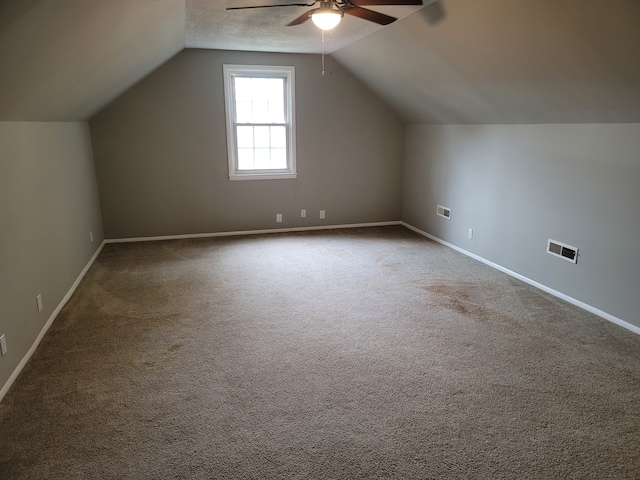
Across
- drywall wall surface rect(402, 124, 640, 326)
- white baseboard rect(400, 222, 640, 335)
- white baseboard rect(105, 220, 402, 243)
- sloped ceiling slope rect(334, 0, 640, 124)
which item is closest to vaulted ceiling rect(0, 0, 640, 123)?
sloped ceiling slope rect(334, 0, 640, 124)

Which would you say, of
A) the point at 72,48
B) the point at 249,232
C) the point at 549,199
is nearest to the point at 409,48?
the point at 549,199

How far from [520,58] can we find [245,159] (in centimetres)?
362

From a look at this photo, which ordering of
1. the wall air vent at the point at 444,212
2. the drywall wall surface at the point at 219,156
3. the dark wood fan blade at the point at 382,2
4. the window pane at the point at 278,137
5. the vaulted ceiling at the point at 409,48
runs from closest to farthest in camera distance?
the vaulted ceiling at the point at 409,48 → the dark wood fan blade at the point at 382,2 → the drywall wall surface at the point at 219,156 → the wall air vent at the point at 444,212 → the window pane at the point at 278,137

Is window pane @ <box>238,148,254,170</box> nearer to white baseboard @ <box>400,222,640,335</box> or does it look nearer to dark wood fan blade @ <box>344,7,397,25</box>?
white baseboard @ <box>400,222,640,335</box>

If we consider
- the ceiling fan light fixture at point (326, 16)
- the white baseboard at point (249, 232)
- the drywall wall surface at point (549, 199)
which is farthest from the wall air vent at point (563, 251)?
the white baseboard at point (249, 232)

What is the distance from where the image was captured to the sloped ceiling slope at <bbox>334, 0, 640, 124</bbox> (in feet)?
8.45

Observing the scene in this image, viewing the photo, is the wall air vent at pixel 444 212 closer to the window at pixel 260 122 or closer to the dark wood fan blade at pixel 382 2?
the window at pixel 260 122

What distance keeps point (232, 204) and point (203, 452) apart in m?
4.13

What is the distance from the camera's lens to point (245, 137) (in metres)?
5.80

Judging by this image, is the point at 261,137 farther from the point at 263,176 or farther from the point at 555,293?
the point at 555,293

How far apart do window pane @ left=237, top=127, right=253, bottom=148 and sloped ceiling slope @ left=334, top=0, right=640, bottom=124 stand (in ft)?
5.54

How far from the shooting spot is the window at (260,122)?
5621 millimetres

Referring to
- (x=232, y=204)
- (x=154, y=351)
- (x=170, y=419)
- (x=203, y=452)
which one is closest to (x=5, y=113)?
(x=154, y=351)

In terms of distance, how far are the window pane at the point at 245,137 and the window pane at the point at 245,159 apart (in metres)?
0.06
